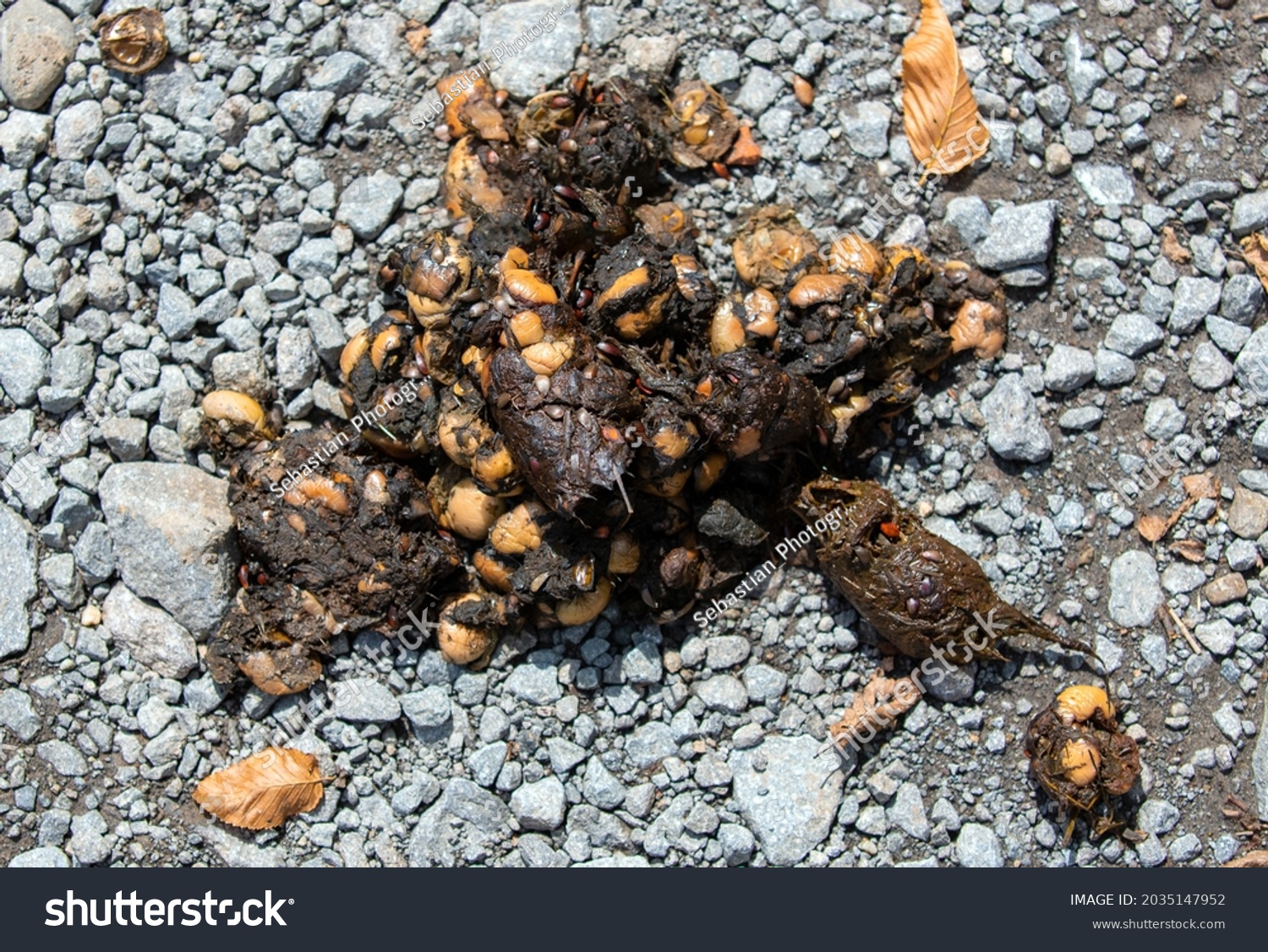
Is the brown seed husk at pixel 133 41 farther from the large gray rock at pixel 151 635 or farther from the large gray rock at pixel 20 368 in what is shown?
the large gray rock at pixel 151 635

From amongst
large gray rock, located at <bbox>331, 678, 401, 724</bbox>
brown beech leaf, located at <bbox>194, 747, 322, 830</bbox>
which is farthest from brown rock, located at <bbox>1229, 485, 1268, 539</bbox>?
brown beech leaf, located at <bbox>194, 747, 322, 830</bbox>

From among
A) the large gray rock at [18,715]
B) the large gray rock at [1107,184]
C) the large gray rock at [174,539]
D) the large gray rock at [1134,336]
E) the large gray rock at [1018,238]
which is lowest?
the large gray rock at [18,715]

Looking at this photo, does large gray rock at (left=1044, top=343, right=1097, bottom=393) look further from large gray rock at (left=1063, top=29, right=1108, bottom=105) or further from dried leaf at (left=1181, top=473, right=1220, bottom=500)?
large gray rock at (left=1063, top=29, right=1108, bottom=105)

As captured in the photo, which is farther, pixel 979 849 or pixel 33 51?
pixel 33 51

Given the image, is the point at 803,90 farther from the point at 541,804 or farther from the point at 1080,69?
the point at 541,804

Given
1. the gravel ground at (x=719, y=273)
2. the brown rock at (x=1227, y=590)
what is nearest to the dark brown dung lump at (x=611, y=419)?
the gravel ground at (x=719, y=273)

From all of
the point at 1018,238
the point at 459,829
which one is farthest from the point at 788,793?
the point at 1018,238
